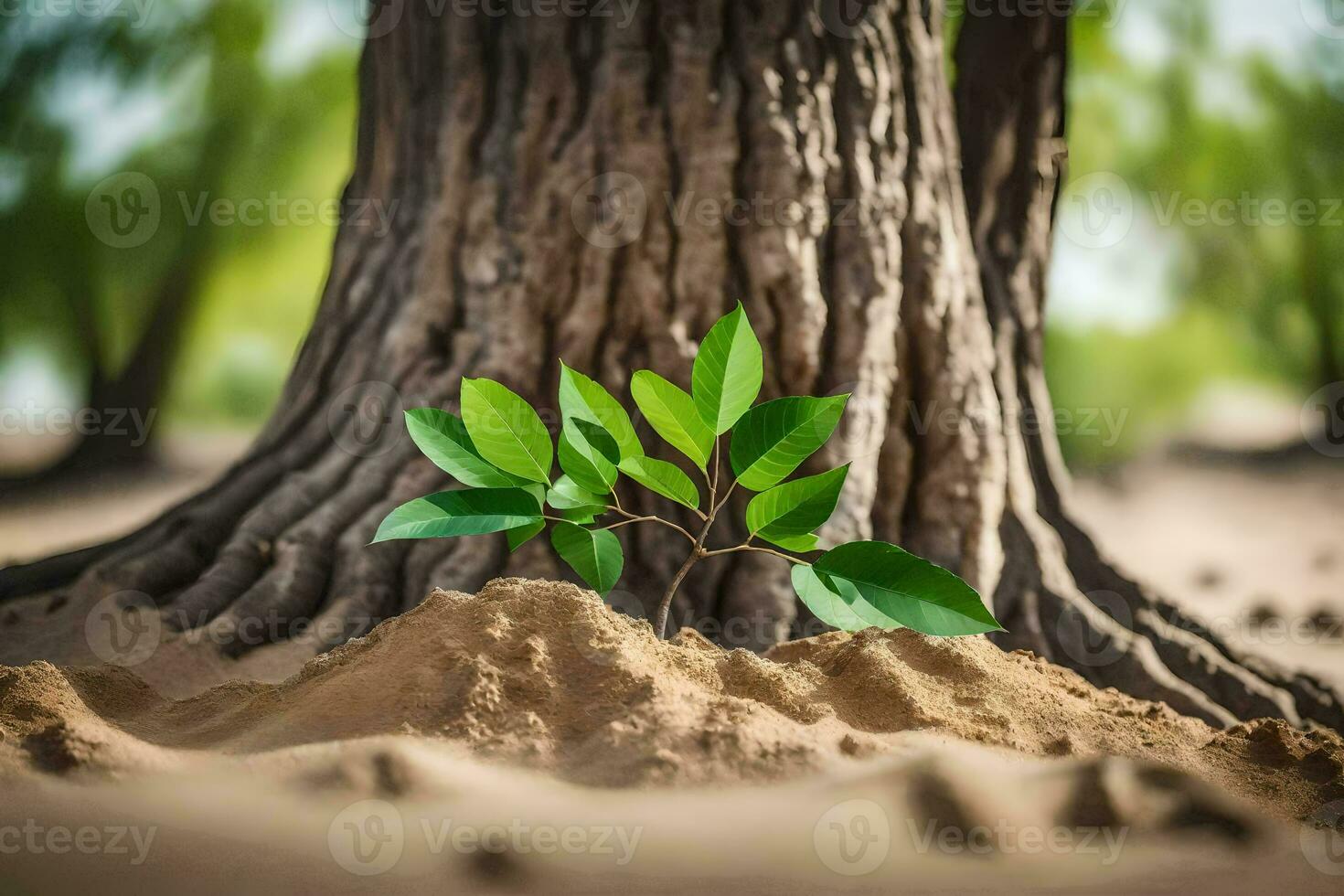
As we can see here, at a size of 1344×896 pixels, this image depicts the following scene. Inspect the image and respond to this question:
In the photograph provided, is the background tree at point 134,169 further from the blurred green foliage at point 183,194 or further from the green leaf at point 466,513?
the green leaf at point 466,513

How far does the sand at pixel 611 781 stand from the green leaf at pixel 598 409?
16cm

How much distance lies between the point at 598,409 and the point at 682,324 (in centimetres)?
55

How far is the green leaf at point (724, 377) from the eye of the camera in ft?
3.00

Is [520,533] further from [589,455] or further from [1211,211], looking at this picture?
[1211,211]

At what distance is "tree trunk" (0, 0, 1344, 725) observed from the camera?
1.43m

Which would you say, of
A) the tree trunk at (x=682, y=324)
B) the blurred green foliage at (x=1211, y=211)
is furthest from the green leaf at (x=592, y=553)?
the blurred green foliage at (x=1211, y=211)

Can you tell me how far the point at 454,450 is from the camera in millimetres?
952

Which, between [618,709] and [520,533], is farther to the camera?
[520,533]

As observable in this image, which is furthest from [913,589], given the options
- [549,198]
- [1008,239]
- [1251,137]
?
[1251,137]

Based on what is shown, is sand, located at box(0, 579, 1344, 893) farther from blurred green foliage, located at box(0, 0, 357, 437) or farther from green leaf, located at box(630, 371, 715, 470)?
blurred green foliage, located at box(0, 0, 357, 437)

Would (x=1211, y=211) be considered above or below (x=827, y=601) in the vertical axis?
above

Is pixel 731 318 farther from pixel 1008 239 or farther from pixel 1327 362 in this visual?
pixel 1327 362


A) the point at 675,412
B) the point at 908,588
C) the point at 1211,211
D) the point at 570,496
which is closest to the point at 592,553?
the point at 570,496

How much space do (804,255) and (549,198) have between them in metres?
0.41
